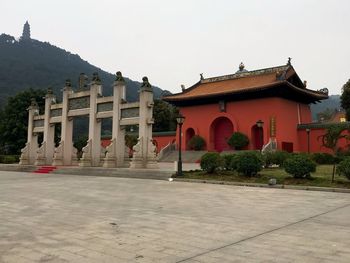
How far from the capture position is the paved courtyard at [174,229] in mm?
4930

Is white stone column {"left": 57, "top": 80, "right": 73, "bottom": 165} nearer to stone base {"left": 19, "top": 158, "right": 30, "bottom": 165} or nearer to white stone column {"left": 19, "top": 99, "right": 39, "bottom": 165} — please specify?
A: white stone column {"left": 19, "top": 99, "right": 39, "bottom": 165}

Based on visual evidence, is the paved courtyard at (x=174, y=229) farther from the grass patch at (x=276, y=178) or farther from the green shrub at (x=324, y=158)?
the green shrub at (x=324, y=158)

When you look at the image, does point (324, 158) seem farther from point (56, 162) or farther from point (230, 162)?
point (56, 162)

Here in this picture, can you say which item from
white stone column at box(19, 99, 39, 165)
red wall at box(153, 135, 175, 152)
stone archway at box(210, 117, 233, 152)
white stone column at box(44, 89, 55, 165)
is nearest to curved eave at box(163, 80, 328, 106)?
stone archway at box(210, 117, 233, 152)

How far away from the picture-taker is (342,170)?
44.4ft

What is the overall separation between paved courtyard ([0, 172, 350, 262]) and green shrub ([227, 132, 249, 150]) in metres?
21.9

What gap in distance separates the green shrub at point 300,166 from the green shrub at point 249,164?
1.40m

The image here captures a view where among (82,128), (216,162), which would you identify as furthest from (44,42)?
(216,162)

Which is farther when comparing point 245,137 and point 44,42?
point 44,42

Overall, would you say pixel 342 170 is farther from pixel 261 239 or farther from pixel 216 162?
pixel 261 239

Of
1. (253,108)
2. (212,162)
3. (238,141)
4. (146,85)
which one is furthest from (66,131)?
(253,108)

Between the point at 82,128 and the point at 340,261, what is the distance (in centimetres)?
6401

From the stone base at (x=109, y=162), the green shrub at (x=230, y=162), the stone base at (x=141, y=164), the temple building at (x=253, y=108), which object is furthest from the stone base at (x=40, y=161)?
the green shrub at (x=230, y=162)

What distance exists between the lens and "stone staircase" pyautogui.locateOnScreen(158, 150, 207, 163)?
33.7 meters
